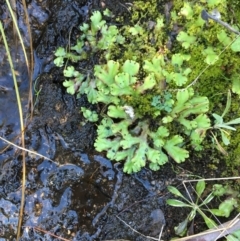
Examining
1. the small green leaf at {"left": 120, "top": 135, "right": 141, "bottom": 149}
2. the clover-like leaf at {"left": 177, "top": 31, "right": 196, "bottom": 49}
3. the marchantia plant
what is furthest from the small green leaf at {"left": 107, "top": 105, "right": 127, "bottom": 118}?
the clover-like leaf at {"left": 177, "top": 31, "right": 196, "bottom": 49}

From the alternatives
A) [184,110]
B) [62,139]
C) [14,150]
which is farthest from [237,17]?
[14,150]

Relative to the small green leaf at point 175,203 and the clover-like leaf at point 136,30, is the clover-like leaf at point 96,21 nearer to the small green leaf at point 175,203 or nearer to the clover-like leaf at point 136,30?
the clover-like leaf at point 136,30

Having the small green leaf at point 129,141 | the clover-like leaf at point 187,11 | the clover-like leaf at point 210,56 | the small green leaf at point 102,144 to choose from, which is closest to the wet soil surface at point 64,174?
the small green leaf at point 102,144

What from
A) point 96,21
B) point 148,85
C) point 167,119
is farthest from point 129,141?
point 96,21

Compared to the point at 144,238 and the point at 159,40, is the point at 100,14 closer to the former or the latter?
the point at 159,40

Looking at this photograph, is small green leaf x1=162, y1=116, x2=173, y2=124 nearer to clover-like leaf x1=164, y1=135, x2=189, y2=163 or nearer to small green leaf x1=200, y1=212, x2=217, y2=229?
clover-like leaf x1=164, y1=135, x2=189, y2=163
